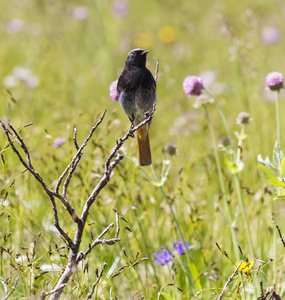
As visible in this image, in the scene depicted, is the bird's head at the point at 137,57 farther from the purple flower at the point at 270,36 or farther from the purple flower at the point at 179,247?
the purple flower at the point at 270,36

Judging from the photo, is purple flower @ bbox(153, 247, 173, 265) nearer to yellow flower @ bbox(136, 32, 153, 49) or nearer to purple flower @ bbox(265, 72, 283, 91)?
purple flower @ bbox(265, 72, 283, 91)

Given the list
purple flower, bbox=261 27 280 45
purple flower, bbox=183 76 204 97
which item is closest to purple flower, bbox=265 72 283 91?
purple flower, bbox=183 76 204 97

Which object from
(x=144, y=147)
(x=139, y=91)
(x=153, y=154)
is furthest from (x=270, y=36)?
(x=144, y=147)

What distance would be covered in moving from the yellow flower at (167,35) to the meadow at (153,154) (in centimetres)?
2

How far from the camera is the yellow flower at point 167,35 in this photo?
19.1 feet

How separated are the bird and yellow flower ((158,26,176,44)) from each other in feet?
12.8

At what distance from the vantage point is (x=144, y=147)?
6.26 feet

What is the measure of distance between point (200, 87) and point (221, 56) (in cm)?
323

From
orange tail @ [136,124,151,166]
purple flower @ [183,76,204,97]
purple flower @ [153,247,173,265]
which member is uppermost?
purple flower @ [183,76,204,97]

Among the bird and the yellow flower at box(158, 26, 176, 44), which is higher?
the yellow flower at box(158, 26, 176, 44)

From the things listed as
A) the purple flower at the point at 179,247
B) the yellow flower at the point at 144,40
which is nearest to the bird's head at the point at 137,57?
the purple flower at the point at 179,247

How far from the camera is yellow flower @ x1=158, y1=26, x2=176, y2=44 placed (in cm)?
583

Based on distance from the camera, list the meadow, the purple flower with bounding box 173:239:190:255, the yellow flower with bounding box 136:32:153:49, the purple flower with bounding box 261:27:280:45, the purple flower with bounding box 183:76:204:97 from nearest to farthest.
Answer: the meadow
the purple flower with bounding box 173:239:190:255
the purple flower with bounding box 183:76:204:97
the purple flower with bounding box 261:27:280:45
the yellow flower with bounding box 136:32:153:49

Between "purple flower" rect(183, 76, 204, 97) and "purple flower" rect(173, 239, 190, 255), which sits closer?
"purple flower" rect(173, 239, 190, 255)
